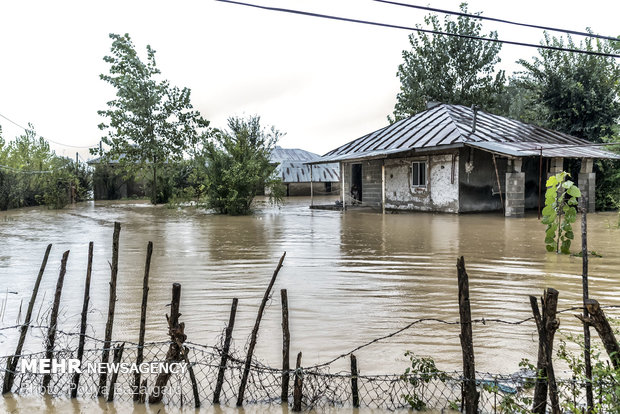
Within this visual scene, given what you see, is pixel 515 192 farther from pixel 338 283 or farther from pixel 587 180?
pixel 338 283

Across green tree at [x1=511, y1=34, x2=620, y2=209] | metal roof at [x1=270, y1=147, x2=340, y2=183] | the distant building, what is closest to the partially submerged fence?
green tree at [x1=511, y1=34, x2=620, y2=209]

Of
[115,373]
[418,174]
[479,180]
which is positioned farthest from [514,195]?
[115,373]

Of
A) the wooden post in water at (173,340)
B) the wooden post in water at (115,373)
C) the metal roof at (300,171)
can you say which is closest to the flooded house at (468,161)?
the wooden post in water at (173,340)

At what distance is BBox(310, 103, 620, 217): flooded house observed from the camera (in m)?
18.5

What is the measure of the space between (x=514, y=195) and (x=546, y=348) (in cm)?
1599

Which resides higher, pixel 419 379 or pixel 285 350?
pixel 285 350

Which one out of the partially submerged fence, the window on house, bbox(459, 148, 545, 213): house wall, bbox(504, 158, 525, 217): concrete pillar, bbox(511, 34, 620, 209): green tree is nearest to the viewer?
the partially submerged fence

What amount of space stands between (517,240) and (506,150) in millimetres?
6223

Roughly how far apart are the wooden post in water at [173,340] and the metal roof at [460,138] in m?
15.5

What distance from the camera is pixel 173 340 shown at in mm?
3727

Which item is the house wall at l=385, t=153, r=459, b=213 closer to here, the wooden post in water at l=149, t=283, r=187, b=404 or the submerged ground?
the submerged ground

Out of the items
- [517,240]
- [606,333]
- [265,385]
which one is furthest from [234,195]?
[606,333]

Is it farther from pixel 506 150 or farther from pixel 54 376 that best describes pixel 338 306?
pixel 506 150

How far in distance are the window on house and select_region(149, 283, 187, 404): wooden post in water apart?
61.8 ft
